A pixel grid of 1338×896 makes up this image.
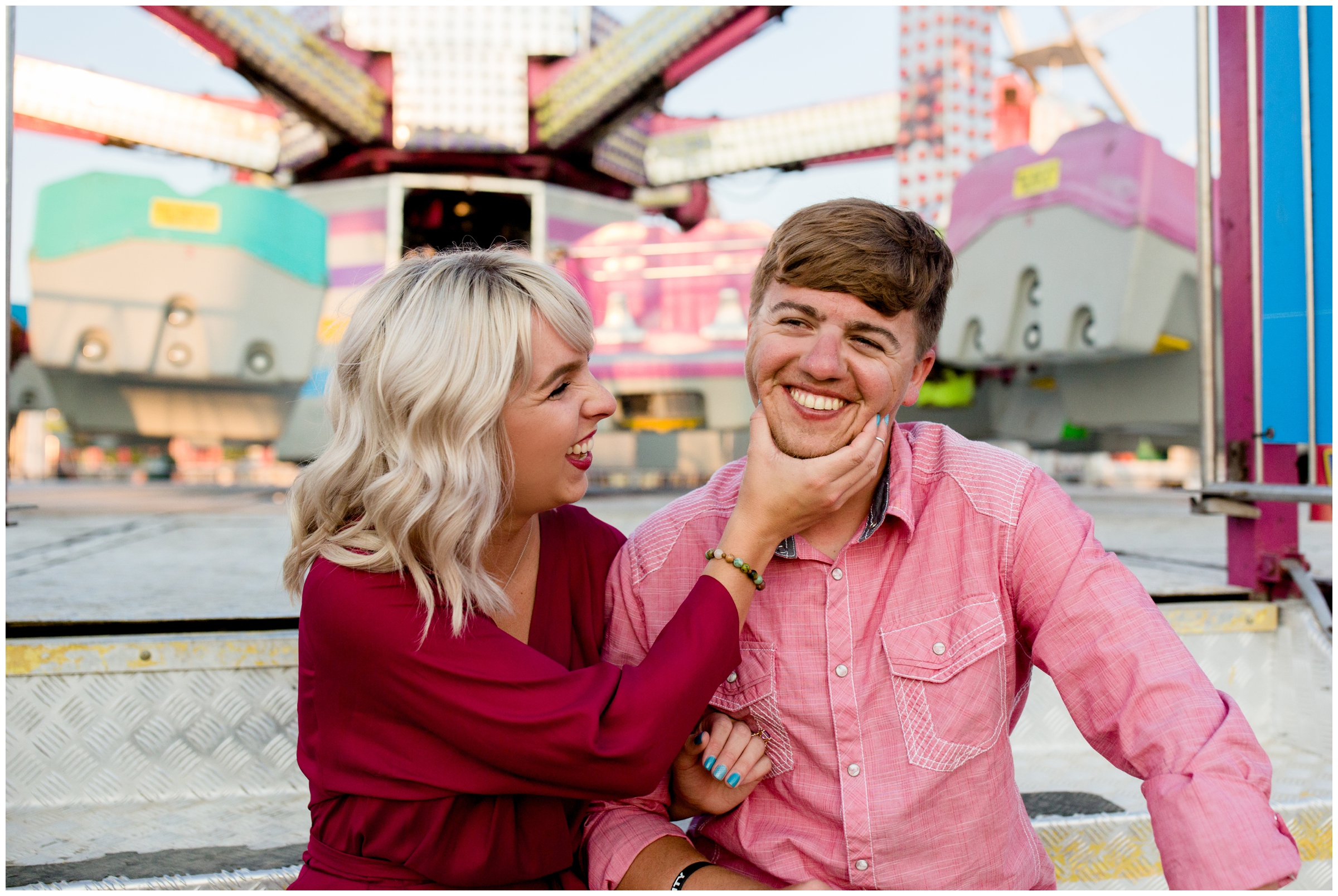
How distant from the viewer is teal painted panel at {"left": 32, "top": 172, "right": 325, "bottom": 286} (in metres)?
7.34

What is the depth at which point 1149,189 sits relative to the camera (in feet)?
18.9

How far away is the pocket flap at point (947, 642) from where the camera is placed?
4.49ft

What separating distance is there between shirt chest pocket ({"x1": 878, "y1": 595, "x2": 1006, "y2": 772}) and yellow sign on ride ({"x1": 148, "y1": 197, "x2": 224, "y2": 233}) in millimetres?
7728

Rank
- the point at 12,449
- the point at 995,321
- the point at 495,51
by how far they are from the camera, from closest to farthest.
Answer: the point at 995,321, the point at 495,51, the point at 12,449

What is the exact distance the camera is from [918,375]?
61.6 inches

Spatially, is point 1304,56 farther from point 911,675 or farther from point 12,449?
point 12,449

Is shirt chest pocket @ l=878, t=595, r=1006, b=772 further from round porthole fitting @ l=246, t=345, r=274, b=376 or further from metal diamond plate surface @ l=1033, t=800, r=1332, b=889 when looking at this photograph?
round porthole fitting @ l=246, t=345, r=274, b=376

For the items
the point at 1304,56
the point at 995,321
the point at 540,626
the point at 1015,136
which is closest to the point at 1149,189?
the point at 995,321

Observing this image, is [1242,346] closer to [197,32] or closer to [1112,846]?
[1112,846]

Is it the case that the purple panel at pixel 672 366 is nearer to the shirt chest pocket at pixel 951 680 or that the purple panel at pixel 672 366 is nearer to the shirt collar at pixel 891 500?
the shirt collar at pixel 891 500

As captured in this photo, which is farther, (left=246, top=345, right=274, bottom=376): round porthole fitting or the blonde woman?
(left=246, top=345, right=274, bottom=376): round porthole fitting

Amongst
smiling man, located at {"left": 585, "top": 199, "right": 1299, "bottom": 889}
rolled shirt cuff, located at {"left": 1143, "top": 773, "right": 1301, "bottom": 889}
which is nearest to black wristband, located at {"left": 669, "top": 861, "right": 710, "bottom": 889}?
smiling man, located at {"left": 585, "top": 199, "right": 1299, "bottom": 889}

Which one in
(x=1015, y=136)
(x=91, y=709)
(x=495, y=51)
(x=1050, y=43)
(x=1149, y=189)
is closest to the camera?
(x=91, y=709)

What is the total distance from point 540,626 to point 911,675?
23.3 inches
